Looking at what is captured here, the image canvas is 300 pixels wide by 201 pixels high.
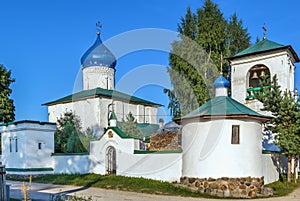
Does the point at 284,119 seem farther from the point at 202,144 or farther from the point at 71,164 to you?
the point at 71,164

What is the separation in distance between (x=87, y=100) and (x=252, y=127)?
16.8 meters

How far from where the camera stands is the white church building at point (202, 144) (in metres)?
11.8

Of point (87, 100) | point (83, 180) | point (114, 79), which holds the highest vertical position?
point (114, 79)

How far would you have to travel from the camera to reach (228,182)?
11.6 m

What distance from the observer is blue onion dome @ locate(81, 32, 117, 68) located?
2755cm

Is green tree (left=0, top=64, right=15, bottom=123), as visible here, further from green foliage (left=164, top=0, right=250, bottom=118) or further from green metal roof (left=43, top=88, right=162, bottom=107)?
green foliage (left=164, top=0, right=250, bottom=118)

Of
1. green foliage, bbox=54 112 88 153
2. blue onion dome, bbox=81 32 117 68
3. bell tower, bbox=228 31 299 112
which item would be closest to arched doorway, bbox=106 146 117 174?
green foliage, bbox=54 112 88 153

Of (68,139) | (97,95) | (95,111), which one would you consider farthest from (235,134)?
(95,111)

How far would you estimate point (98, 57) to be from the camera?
1085 inches

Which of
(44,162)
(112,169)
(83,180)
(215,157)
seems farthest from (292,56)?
(44,162)

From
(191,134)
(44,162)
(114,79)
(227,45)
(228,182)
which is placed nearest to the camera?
(228,182)

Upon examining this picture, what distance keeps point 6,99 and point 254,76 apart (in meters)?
18.8

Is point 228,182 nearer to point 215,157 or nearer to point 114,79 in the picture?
point 215,157

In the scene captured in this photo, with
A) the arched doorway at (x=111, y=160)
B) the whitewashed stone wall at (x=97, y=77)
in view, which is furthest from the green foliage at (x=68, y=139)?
the whitewashed stone wall at (x=97, y=77)
